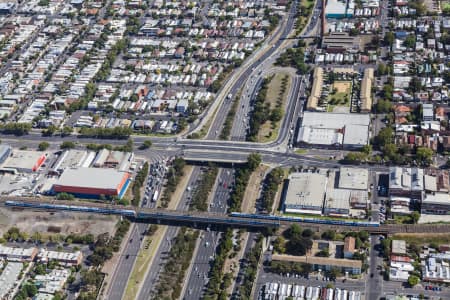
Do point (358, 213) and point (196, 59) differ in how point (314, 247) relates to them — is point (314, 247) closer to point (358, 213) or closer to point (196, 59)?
point (358, 213)

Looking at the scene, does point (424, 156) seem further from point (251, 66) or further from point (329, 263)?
point (251, 66)

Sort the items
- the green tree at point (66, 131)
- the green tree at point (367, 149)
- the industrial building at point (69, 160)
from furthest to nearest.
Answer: the green tree at point (66, 131)
the industrial building at point (69, 160)
the green tree at point (367, 149)

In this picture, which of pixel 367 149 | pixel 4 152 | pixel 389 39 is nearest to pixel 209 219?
pixel 367 149

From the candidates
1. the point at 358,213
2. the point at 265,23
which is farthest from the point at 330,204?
the point at 265,23

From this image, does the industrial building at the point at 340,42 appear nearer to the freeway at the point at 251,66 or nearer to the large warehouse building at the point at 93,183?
the freeway at the point at 251,66

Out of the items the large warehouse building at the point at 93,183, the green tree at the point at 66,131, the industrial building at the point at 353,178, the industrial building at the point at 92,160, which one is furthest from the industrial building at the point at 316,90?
the green tree at the point at 66,131

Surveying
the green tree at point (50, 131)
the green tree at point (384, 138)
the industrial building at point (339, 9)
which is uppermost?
the industrial building at point (339, 9)

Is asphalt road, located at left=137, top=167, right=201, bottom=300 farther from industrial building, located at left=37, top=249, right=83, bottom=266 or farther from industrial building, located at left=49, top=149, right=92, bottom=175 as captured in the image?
industrial building, located at left=49, top=149, right=92, bottom=175
